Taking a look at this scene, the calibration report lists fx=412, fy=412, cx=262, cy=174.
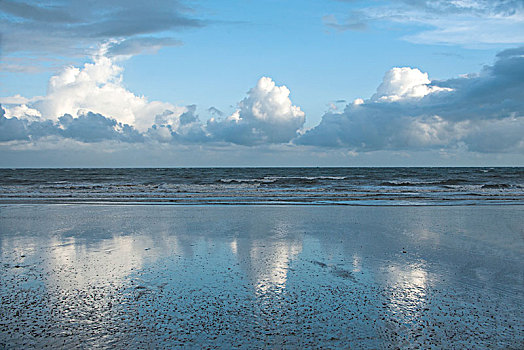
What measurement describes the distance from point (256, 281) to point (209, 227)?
23.0ft

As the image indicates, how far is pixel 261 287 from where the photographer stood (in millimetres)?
7176

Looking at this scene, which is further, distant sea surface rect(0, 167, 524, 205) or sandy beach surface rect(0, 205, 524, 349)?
distant sea surface rect(0, 167, 524, 205)

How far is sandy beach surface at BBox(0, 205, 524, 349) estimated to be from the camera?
17.1ft

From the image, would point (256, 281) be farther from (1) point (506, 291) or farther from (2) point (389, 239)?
(2) point (389, 239)

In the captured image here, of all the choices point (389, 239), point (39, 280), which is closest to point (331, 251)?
point (389, 239)

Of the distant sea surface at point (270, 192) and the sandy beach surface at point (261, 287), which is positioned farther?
the distant sea surface at point (270, 192)

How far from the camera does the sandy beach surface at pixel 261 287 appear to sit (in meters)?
5.23

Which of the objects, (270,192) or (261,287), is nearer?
(261,287)

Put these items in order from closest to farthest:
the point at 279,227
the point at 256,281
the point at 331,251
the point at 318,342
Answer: the point at 318,342
the point at 256,281
the point at 331,251
the point at 279,227

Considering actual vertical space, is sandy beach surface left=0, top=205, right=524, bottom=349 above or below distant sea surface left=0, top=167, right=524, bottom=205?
above

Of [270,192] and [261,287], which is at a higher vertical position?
[261,287]

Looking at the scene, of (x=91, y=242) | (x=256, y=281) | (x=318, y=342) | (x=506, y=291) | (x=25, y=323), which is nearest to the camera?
(x=318, y=342)

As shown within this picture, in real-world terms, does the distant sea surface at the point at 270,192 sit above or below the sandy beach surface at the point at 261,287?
below

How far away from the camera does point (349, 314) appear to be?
5926 millimetres
